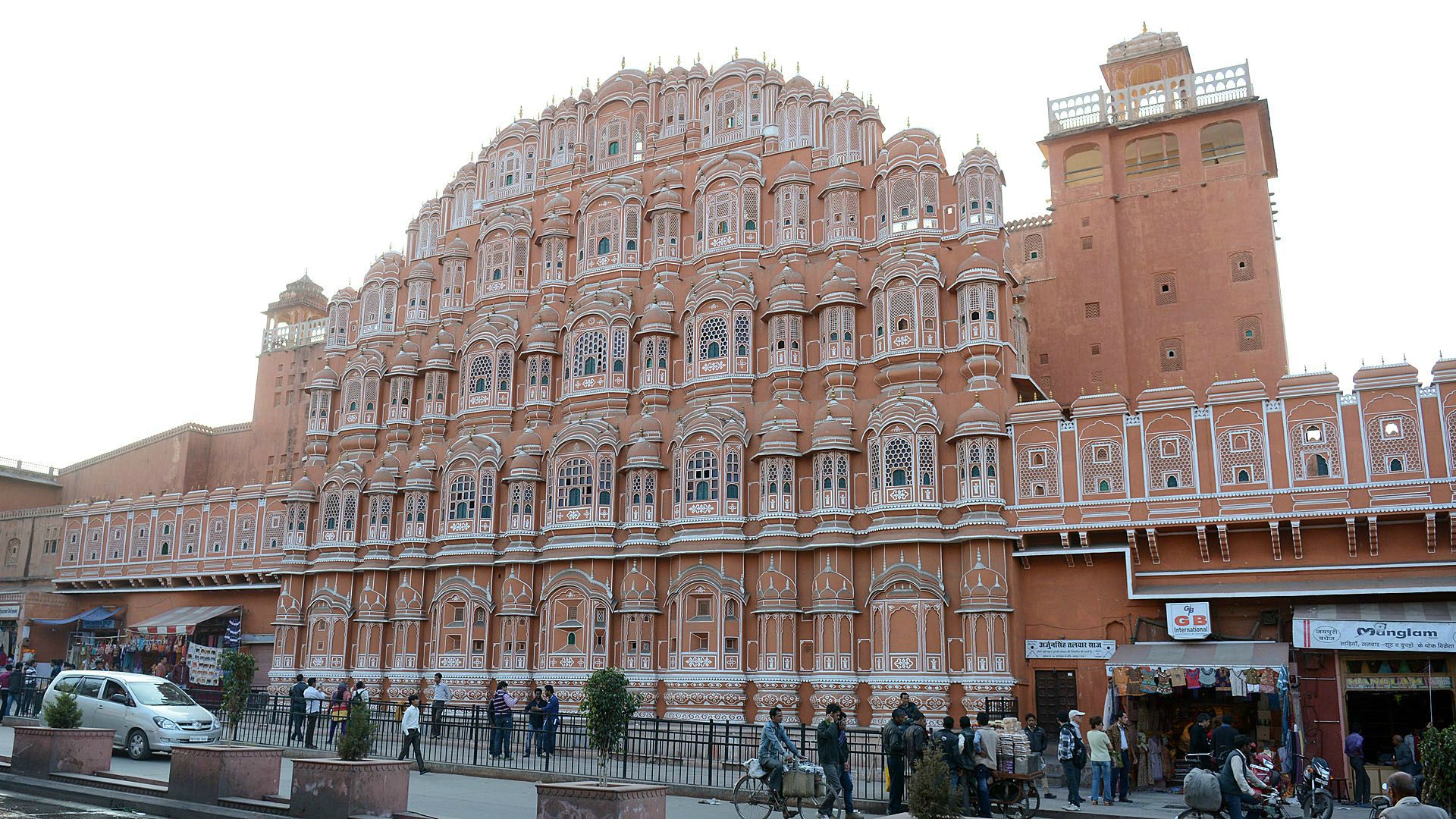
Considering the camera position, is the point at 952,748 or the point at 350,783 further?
the point at 952,748

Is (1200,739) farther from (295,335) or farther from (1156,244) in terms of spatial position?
(295,335)

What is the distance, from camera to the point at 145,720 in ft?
72.5

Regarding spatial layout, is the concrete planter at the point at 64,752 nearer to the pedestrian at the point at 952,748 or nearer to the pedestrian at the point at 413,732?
the pedestrian at the point at 413,732

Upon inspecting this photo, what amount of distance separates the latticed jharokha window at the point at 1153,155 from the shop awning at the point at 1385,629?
17.6 metres

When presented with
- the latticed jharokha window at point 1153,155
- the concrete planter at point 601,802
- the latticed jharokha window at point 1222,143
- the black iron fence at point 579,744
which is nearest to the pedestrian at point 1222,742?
the black iron fence at point 579,744

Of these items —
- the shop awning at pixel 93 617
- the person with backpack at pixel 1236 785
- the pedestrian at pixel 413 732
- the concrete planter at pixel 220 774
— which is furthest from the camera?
the shop awning at pixel 93 617

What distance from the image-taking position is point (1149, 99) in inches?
1490

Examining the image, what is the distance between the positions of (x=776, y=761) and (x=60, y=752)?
38.1 ft

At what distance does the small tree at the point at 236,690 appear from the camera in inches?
1032

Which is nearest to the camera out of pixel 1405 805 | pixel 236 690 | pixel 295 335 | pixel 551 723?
pixel 1405 805

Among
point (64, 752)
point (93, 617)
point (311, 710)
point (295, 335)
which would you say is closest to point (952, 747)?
point (64, 752)

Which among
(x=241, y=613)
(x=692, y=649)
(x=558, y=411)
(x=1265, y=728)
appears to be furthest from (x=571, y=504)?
(x=1265, y=728)

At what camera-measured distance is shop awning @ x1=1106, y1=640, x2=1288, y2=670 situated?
23016 mm

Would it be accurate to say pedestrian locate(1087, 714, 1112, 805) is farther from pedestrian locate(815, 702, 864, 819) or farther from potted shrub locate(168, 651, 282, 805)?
potted shrub locate(168, 651, 282, 805)
